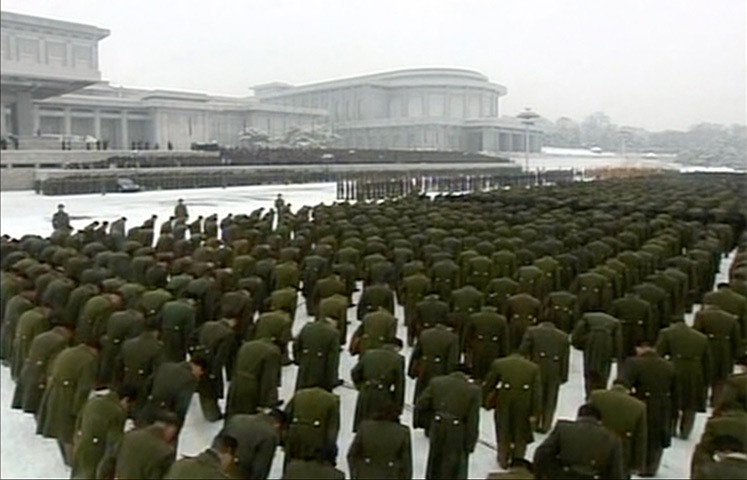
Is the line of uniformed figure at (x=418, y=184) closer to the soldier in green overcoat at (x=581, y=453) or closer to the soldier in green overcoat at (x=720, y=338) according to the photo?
the soldier in green overcoat at (x=720, y=338)

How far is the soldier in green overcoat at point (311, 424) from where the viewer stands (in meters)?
4.19

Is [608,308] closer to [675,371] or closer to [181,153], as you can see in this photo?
[675,371]

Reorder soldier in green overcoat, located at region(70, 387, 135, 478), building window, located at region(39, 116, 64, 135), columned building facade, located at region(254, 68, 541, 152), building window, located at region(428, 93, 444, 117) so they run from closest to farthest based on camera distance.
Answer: soldier in green overcoat, located at region(70, 387, 135, 478) → building window, located at region(39, 116, 64, 135) → columned building facade, located at region(254, 68, 541, 152) → building window, located at region(428, 93, 444, 117)

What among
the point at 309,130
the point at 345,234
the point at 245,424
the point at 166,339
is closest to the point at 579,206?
the point at 345,234

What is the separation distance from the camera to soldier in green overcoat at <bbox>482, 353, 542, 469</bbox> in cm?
484

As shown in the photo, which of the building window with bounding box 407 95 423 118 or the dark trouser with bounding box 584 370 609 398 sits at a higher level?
the building window with bounding box 407 95 423 118

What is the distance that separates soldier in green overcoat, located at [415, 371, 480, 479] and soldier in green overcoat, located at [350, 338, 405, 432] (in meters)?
0.57

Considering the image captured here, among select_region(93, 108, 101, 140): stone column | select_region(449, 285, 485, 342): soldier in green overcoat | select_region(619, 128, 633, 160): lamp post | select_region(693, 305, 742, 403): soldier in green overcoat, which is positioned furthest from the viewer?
select_region(619, 128, 633, 160): lamp post

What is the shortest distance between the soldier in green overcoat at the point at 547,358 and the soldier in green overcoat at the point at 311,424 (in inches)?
75.8

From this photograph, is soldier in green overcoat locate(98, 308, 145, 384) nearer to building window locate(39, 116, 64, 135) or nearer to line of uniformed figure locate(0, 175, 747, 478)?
line of uniformed figure locate(0, 175, 747, 478)

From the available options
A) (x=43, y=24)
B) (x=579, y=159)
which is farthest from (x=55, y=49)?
(x=579, y=159)

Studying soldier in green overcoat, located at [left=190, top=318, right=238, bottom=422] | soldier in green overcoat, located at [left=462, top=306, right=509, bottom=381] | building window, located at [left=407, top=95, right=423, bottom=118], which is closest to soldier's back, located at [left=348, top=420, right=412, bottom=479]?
soldier in green overcoat, located at [left=190, top=318, right=238, bottom=422]

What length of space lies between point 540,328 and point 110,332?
3438mm

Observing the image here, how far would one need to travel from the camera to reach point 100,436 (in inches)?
166
